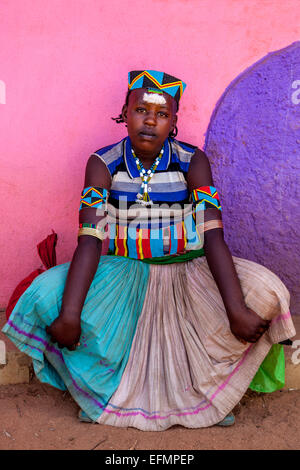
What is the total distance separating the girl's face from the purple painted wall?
60 centimetres

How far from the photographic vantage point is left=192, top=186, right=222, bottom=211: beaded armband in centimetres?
A: 246

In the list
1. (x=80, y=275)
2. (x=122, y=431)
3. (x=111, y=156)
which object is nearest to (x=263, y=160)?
(x=111, y=156)

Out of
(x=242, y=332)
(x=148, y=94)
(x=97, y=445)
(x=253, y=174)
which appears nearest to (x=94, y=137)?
(x=148, y=94)

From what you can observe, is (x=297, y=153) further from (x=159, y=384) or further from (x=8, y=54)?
(x=8, y=54)

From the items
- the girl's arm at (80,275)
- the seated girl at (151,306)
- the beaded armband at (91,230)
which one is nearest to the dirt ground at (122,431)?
the seated girl at (151,306)

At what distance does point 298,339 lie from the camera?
2709mm

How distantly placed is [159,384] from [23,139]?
1638 mm

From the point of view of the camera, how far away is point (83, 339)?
7.48 ft

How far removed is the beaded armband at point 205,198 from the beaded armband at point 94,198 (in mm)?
449

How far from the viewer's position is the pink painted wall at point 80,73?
2.94 metres

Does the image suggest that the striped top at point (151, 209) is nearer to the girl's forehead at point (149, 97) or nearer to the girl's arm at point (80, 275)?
the girl's arm at point (80, 275)

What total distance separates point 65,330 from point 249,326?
2.64ft

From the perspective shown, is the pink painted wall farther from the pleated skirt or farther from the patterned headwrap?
the pleated skirt

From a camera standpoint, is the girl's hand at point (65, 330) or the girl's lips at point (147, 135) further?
the girl's lips at point (147, 135)
